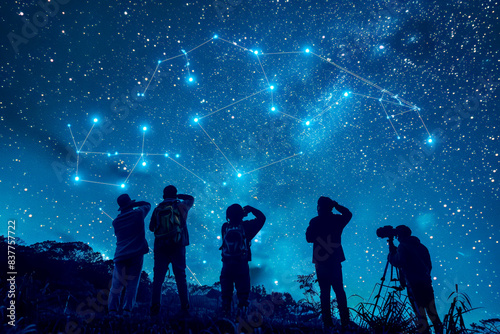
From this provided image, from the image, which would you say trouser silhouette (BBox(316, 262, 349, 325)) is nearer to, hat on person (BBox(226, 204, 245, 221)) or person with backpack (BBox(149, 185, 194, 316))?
hat on person (BBox(226, 204, 245, 221))

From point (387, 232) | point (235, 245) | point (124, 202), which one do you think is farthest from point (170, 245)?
point (387, 232)

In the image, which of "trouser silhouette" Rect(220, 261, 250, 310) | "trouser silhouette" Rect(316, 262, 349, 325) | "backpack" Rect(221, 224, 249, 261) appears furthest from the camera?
"backpack" Rect(221, 224, 249, 261)

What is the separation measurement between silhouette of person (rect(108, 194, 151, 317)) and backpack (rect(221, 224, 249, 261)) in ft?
5.21

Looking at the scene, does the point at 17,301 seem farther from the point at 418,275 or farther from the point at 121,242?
the point at 418,275

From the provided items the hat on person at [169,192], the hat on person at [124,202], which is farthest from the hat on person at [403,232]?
the hat on person at [124,202]

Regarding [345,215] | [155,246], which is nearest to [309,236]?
[345,215]

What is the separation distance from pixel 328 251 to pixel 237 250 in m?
1.74

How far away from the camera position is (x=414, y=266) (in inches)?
187

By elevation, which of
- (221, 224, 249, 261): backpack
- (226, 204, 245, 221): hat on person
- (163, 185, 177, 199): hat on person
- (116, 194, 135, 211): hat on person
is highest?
(163, 185, 177, 199): hat on person

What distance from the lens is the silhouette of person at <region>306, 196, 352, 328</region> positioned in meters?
4.31

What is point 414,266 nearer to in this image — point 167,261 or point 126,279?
point 167,261

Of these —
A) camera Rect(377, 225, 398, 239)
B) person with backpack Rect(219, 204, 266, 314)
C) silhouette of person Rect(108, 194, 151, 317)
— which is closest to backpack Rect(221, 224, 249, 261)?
person with backpack Rect(219, 204, 266, 314)

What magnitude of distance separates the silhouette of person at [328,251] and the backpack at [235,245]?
1304mm

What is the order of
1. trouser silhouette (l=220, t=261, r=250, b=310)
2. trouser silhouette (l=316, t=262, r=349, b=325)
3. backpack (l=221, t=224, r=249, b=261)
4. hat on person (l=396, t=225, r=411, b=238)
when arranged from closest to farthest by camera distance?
trouser silhouette (l=316, t=262, r=349, b=325)
trouser silhouette (l=220, t=261, r=250, b=310)
backpack (l=221, t=224, r=249, b=261)
hat on person (l=396, t=225, r=411, b=238)
